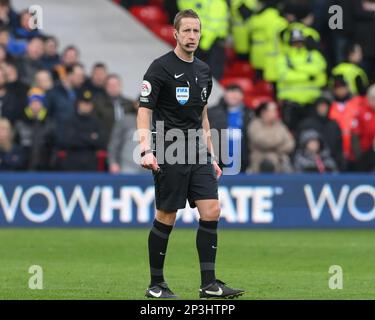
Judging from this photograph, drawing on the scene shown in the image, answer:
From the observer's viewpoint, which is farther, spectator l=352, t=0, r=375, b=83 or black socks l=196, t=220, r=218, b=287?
spectator l=352, t=0, r=375, b=83

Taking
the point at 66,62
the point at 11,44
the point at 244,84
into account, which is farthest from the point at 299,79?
the point at 11,44

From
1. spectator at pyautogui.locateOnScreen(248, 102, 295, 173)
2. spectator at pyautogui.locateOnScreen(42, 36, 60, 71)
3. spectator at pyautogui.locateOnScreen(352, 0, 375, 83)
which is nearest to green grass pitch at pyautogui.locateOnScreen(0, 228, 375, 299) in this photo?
spectator at pyautogui.locateOnScreen(248, 102, 295, 173)

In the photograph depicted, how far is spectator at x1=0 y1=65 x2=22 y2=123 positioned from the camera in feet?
61.5

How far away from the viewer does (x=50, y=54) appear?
791 inches

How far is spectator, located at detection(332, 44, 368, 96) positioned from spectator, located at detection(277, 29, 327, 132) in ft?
2.08

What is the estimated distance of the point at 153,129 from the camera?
10.5 metres

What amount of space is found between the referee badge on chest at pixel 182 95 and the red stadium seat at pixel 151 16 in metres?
11.9

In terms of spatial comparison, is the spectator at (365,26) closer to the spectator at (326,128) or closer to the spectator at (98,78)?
the spectator at (326,128)

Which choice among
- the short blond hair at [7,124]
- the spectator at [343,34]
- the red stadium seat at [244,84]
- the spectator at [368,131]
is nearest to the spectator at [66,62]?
the short blond hair at [7,124]

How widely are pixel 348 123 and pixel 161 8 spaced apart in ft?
15.1

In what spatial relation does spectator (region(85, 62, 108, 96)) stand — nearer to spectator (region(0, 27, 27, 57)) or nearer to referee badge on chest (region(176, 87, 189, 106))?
spectator (region(0, 27, 27, 57))

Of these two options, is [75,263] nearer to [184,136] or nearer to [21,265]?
[21,265]

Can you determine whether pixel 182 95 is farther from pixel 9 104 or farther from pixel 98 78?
pixel 98 78

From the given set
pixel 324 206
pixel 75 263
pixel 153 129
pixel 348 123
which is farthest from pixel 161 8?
pixel 153 129
